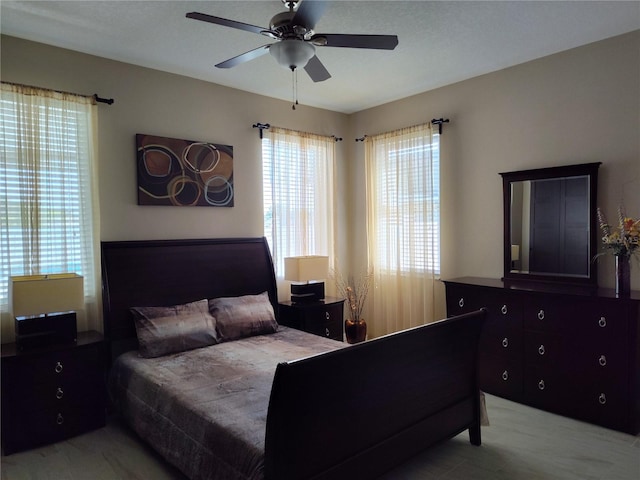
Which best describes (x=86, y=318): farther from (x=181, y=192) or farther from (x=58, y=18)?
(x=58, y=18)

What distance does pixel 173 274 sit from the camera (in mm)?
3865

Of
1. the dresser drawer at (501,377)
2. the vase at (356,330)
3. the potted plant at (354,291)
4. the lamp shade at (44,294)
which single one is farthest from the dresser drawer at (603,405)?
the lamp shade at (44,294)

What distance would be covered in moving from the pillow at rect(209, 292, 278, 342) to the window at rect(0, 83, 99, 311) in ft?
Result: 3.38

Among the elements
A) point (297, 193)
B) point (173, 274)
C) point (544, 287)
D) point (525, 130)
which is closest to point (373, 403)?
point (544, 287)

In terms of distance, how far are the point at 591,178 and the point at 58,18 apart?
13.4 feet

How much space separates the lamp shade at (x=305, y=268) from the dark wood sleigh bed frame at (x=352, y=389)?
1111mm

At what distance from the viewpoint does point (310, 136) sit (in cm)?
504

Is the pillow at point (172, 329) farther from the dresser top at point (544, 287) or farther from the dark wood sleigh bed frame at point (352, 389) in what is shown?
the dresser top at point (544, 287)

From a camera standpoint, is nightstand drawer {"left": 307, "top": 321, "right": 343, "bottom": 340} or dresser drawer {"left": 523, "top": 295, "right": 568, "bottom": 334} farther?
nightstand drawer {"left": 307, "top": 321, "right": 343, "bottom": 340}

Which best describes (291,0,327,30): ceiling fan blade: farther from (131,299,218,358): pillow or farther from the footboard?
(131,299,218,358): pillow

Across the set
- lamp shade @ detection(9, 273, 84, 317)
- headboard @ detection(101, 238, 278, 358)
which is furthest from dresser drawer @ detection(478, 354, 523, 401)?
lamp shade @ detection(9, 273, 84, 317)

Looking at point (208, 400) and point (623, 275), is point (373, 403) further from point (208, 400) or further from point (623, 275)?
point (623, 275)

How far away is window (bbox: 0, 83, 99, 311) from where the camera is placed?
10.4 ft

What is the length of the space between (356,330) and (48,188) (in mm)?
3216
